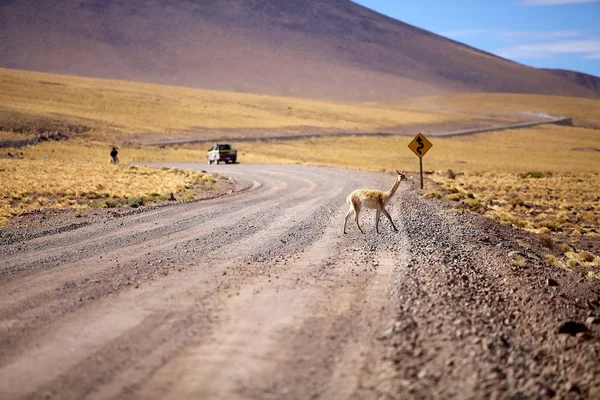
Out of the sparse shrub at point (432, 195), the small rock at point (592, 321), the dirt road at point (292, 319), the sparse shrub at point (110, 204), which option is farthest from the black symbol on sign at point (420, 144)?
the small rock at point (592, 321)

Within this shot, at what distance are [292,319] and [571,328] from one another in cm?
320

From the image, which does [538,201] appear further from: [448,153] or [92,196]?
[448,153]

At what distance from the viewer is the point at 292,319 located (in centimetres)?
773

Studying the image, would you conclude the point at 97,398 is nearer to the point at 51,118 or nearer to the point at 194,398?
the point at 194,398

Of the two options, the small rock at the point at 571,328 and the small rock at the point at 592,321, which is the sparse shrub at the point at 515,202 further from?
the small rock at the point at 571,328

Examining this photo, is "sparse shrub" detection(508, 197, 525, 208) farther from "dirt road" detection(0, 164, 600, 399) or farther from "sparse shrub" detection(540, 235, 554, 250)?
"dirt road" detection(0, 164, 600, 399)

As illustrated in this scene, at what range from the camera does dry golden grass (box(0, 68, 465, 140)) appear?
283 ft

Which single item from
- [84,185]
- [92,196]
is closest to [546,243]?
[92,196]

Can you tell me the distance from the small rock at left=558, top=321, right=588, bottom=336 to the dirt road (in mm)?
22

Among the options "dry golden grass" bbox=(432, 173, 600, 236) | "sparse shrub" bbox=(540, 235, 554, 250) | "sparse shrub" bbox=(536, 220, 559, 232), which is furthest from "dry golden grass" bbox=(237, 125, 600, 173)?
"sparse shrub" bbox=(540, 235, 554, 250)

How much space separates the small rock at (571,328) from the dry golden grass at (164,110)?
73067 mm

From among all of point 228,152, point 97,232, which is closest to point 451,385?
point 97,232

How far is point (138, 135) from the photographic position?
79.5m

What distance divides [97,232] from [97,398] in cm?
1135
